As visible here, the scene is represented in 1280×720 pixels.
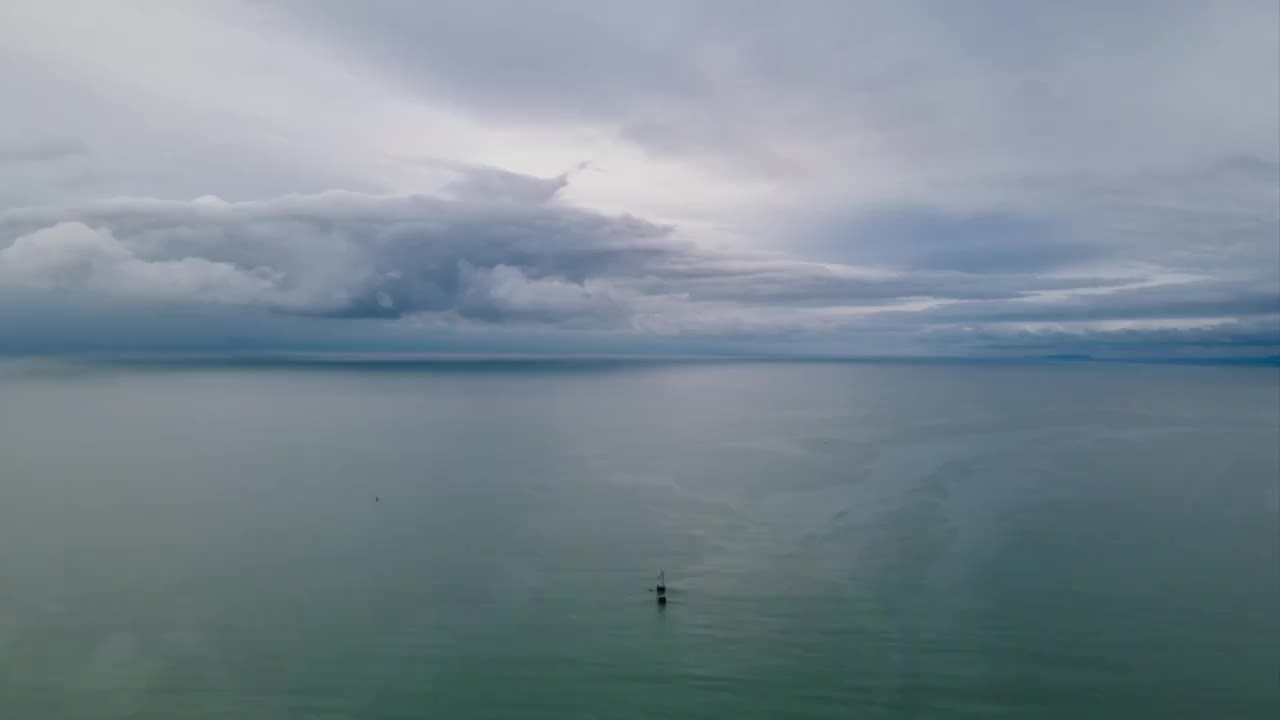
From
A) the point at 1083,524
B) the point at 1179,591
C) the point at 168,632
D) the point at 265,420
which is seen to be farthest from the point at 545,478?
the point at 265,420

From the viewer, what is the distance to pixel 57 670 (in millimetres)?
30484

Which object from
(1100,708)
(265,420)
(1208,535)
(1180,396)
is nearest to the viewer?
(1100,708)

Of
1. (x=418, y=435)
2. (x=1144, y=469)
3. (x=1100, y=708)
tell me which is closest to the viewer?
(x=1100, y=708)

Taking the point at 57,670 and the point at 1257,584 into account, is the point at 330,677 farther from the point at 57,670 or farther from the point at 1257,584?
the point at 1257,584

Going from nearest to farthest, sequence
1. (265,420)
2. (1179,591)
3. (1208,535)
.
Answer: (1179,591), (1208,535), (265,420)

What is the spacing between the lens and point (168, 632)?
34.3 metres

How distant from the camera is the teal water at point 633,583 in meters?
29.2

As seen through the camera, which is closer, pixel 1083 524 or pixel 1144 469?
pixel 1083 524

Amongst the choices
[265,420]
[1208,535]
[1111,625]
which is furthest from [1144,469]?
[265,420]

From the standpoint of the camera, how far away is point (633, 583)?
1620 inches

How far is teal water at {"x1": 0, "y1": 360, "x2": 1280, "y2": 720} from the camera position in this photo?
29219 mm

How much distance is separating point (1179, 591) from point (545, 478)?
49.7m

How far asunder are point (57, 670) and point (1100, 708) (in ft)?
133

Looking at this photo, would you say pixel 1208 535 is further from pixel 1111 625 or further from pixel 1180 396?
pixel 1180 396
